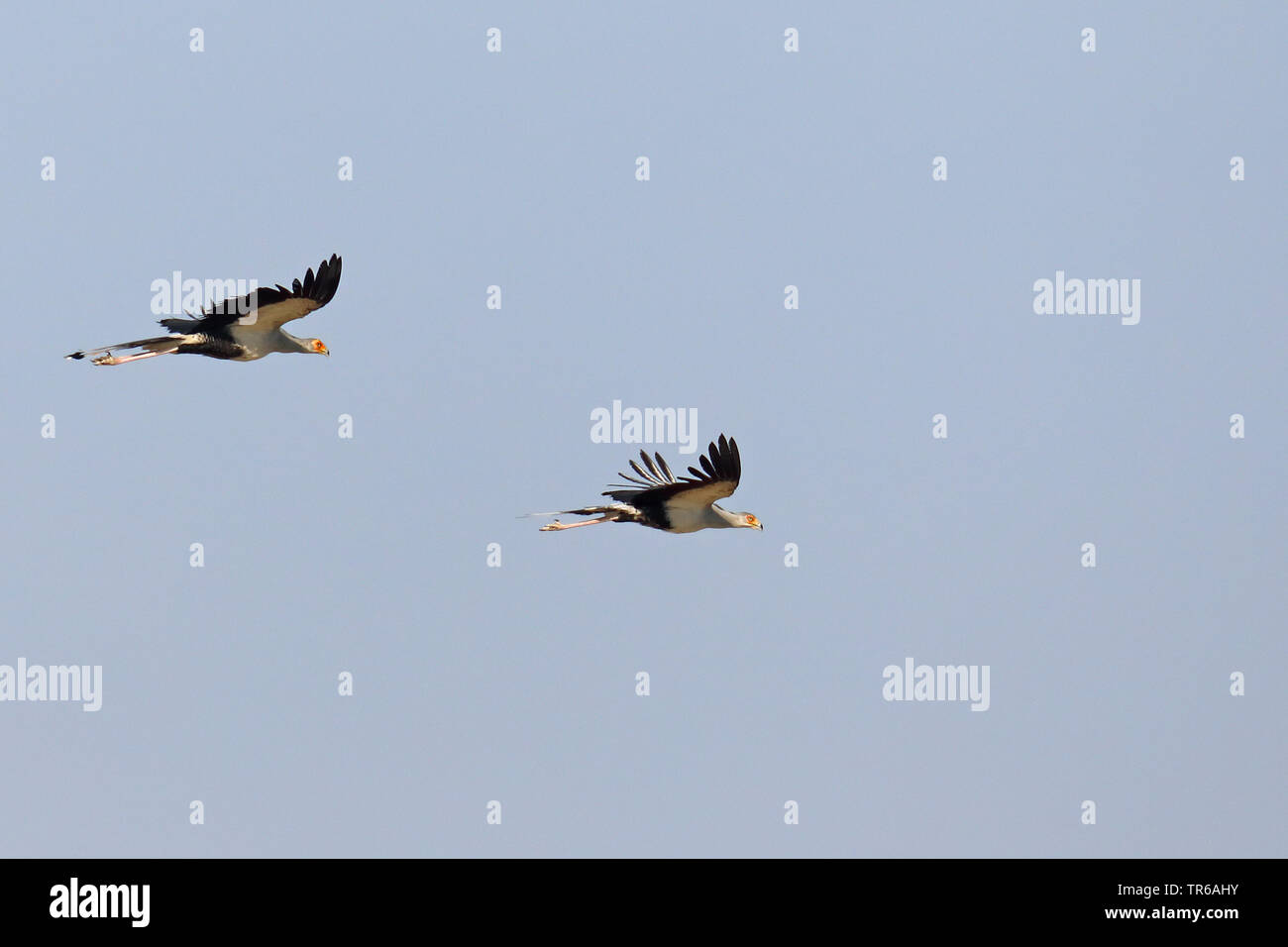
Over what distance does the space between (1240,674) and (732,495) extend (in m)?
21.3

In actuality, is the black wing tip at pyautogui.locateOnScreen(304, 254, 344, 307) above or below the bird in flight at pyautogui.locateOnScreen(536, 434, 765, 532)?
above

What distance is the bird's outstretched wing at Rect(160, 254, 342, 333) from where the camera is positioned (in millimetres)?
37625

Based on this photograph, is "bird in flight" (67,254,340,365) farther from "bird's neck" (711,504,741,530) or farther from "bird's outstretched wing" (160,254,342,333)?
"bird's neck" (711,504,741,530)

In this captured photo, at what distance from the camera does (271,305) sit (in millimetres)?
38344

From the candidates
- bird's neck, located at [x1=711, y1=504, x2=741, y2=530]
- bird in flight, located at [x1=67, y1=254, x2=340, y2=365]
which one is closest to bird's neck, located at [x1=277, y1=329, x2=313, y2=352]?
bird in flight, located at [x1=67, y1=254, x2=340, y2=365]

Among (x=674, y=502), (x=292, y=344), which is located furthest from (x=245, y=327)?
(x=674, y=502)

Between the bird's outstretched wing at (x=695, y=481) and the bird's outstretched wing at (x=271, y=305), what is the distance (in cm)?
613

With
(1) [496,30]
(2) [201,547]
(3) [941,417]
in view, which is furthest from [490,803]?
(1) [496,30]

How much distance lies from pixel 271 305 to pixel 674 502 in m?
7.68

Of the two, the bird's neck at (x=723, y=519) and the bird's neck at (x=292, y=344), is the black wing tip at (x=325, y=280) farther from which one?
the bird's neck at (x=723, y=519)

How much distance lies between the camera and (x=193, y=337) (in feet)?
129

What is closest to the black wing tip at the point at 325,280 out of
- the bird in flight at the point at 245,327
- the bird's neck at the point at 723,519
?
the bird in flight at the point at 245,327
